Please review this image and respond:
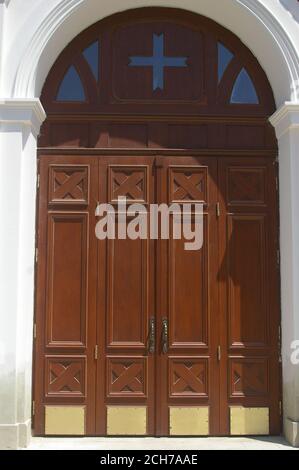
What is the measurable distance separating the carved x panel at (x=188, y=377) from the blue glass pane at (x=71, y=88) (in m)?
3.01

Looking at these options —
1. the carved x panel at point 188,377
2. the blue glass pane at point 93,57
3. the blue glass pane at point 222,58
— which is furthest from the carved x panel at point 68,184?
the carved x panel at point 188,377

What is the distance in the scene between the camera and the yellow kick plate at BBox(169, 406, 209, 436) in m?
6.08

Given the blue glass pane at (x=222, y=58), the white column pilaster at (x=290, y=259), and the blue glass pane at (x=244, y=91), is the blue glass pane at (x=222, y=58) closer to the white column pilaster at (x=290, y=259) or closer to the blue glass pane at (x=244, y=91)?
the blue glass pane at (x=244, y=91)

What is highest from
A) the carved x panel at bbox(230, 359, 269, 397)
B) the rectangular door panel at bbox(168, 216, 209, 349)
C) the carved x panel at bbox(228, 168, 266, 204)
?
the carved x panel at bbox(228, 168, 266, 204)

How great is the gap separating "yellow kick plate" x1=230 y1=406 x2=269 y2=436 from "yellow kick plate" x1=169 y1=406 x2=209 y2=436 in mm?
280

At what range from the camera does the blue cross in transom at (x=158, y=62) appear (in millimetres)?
6492

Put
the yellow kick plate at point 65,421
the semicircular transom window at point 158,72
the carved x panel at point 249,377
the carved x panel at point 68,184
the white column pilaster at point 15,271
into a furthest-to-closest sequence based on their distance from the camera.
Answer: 1. the semicircular transom window at point 158,72
2. the carved x panel at point 68,184
3. the carved x panel at point 249,377
4. the yellow kick plate at point 65,421
5. the white column pilaster at point 15,271

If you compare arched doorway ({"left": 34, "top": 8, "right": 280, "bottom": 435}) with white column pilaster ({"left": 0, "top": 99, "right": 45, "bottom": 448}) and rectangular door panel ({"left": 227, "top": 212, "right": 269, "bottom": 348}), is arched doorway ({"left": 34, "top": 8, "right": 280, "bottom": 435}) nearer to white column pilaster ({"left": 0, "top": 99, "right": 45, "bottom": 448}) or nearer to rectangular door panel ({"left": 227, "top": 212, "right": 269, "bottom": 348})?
rectangular door panel ({"left": 227, "top": 212, "right": 269, "bottom": 348})

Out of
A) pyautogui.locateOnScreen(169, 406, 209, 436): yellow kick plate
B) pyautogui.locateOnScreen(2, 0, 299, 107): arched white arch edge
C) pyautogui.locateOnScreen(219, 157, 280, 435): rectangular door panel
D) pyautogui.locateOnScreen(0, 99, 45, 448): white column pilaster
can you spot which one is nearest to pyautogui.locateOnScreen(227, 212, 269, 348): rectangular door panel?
pyautogui.locateOnScreen(219, 157, 280, 435): rectangular door panel

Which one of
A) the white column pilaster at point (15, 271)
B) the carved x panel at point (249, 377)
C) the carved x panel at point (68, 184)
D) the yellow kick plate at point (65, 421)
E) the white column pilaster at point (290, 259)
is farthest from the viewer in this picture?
the carved x panel at point (68, 184)

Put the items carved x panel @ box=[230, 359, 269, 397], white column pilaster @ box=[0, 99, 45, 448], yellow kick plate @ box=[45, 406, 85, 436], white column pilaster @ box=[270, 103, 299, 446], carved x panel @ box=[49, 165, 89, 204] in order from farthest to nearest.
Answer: carved x panel @ box=[49, 165, 89, 204] < carved x panel @ box=[230, 359, 269, 397] < yellow kick plate @ box=[45, 406, 85, 436] < white column pilaster @ box=[270, 103, 299, 446] < white column pilaster @ box=[0, 99, 45, 448]

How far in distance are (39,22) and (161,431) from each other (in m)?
4.35

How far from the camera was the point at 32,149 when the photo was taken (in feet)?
20.1

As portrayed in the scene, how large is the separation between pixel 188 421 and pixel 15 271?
2.34m
